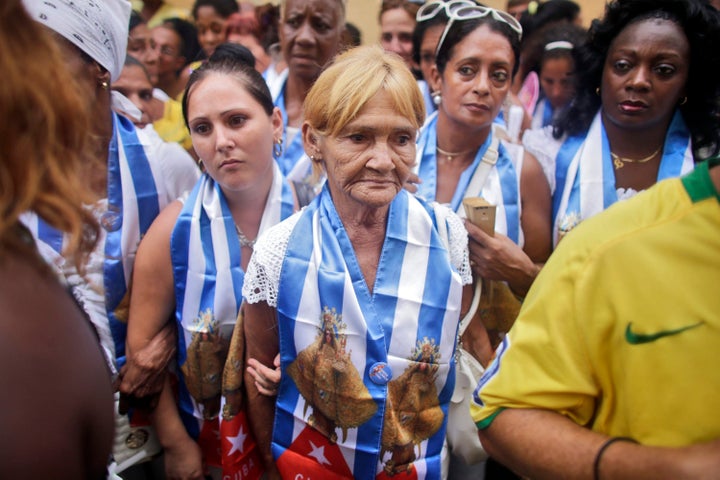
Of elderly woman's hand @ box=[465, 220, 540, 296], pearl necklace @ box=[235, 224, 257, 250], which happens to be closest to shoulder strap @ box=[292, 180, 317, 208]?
pearl necklace @ box=[235, 224, 257, 250]

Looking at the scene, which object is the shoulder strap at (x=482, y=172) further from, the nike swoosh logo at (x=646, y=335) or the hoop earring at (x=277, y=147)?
the nike swoosh logo at (x=646, y=335)

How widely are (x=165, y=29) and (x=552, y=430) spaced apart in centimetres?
571

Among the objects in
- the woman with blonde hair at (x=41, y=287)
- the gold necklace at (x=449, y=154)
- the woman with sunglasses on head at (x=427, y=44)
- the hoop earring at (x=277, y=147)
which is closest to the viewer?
the woman with blonde hair at (x=41, y=287)

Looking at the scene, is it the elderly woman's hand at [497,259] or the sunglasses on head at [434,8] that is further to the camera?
the sunglasses on head at [434,8]

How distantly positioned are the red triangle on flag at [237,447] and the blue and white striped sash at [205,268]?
0.31 metres

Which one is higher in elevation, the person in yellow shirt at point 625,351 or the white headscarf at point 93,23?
the white headscarf at point 93,23

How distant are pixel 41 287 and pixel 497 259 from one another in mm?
1718

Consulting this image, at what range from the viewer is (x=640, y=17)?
2.58 meters

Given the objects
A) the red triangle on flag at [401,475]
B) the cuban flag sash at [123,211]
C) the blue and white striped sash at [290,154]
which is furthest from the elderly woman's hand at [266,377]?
the blue and white striped sash at [290,154]

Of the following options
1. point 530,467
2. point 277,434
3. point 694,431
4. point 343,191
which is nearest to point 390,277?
point 343,191

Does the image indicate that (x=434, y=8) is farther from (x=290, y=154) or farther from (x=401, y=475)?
(x=401, y=475)

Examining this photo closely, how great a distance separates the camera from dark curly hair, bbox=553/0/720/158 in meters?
2.50

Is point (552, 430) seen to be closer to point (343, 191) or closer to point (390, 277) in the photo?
point (390, 277)

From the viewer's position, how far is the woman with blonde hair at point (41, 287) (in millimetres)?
895
